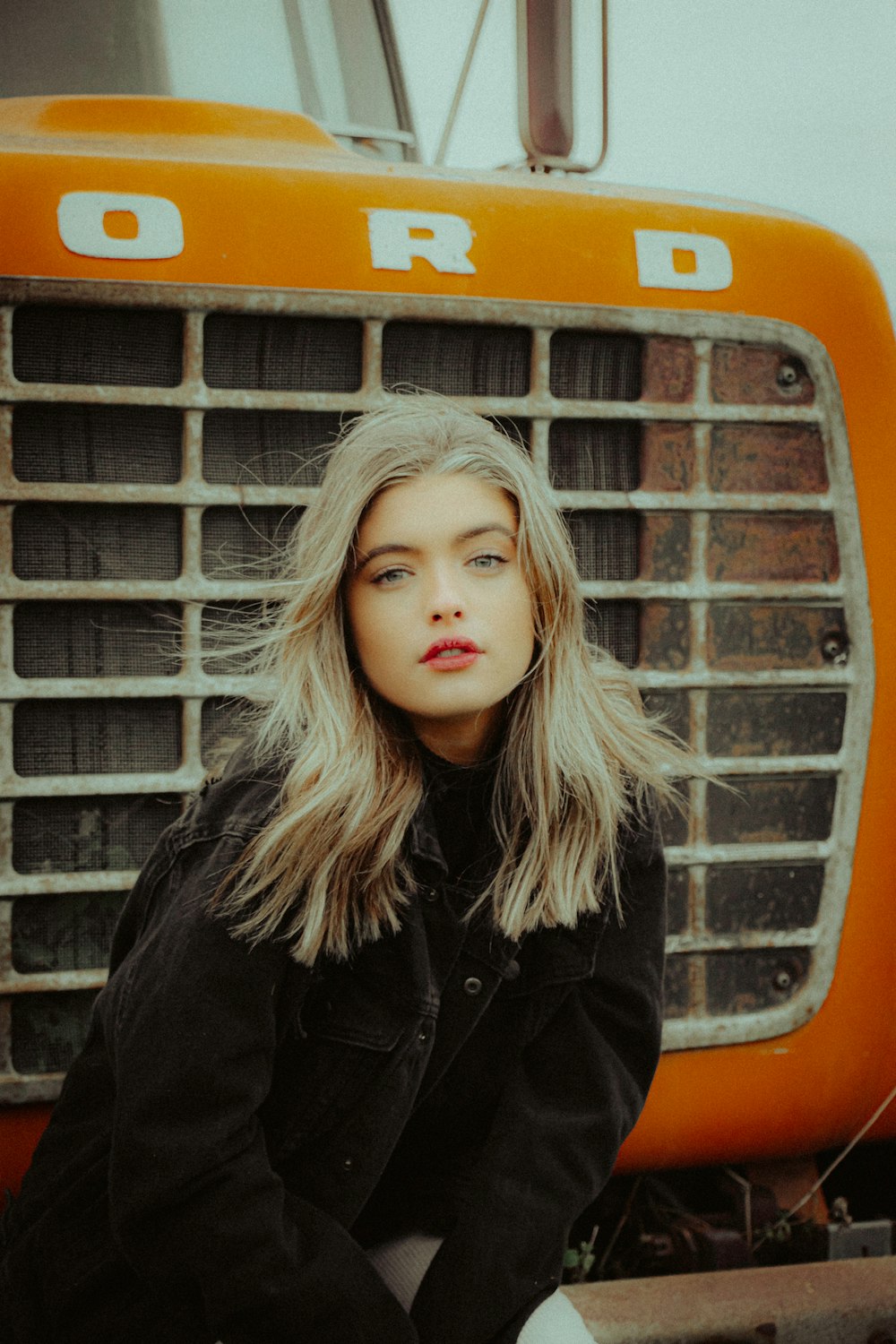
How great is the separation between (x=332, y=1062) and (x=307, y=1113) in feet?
0.17

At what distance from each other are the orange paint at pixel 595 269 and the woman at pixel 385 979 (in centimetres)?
33

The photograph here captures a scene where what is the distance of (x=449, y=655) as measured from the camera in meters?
1.20

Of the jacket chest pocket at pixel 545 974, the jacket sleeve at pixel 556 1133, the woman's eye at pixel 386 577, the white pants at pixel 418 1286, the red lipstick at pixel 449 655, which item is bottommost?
the white pants at pixel 418 1286

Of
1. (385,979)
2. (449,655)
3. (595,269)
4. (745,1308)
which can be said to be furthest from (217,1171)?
(595,269)

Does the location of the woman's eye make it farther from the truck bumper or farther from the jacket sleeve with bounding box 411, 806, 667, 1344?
the truck bumper

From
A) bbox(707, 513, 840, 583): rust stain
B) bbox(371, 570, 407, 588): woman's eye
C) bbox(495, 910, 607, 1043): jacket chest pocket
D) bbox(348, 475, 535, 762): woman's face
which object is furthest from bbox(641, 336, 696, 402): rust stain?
bbox(495, 910, 607, 1043): jacket chest pocket

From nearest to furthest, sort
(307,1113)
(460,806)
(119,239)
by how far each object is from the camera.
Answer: (307,1113) → (460,806) → (119,239)

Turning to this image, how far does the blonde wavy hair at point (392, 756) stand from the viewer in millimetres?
1184

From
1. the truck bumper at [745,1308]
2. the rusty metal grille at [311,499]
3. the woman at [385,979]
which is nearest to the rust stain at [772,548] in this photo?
the rusty metal grille at [311,499]

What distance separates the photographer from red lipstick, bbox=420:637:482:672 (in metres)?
1.20

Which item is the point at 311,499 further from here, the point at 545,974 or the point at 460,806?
the point at 545,974

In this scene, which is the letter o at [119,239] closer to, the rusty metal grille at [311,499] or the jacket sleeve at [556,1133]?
the rusty metal grille at [311,499]

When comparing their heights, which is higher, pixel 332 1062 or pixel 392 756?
pixel 392 756

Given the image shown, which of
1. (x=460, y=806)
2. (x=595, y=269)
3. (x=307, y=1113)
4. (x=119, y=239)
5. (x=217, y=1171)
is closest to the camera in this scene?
(x=217, y=1171)
